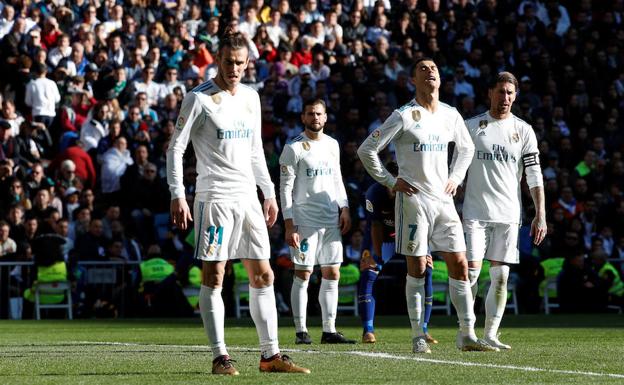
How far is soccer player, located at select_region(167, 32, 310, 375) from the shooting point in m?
→ 9.68

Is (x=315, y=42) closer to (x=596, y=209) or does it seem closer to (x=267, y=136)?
(x=267, y=136)

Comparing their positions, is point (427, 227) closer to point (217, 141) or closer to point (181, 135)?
point (217, 141)

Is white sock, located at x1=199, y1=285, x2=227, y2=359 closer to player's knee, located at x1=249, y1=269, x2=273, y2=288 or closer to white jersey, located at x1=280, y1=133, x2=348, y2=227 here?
player's knee, located at x1=249, y1=269, x2=273, y2=288

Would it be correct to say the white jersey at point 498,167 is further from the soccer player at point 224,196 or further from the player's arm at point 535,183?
the soccer player at point 224,196

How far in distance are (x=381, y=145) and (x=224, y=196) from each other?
8.56 feet

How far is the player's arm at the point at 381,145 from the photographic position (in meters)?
11.8

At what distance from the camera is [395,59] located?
2812 centimetres

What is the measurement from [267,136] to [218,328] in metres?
15.6

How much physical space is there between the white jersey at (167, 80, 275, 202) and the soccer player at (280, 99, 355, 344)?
448 cm

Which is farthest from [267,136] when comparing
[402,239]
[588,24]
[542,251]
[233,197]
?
[233,197]

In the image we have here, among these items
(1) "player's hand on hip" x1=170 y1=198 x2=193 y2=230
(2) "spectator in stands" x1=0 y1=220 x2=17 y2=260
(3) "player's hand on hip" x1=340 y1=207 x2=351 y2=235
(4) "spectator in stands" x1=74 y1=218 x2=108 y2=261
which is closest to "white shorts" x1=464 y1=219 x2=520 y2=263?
(3) "player's hand on hip" x1=340 y1=207 x2=351 y2=235

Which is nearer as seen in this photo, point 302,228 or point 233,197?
point 233,197

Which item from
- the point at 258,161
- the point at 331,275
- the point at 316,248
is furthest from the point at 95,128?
the point at 258,161

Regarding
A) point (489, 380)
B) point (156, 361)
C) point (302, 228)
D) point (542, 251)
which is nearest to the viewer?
point (489, 380)
